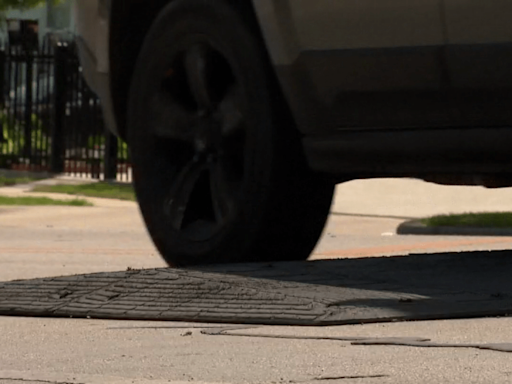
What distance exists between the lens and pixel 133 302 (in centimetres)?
675

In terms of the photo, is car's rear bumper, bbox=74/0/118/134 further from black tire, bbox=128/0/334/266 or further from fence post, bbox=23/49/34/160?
fence post, bbox=23/49/34/160

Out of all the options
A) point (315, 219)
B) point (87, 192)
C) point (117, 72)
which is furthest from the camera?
point (87, 192)

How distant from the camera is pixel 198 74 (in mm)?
7957

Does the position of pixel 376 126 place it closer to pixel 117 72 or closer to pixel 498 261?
pixel 498 261

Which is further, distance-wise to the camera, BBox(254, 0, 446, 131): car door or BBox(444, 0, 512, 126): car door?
BBox(254, 0, 446, 131): car door

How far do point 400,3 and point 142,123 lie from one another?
1.65 metres

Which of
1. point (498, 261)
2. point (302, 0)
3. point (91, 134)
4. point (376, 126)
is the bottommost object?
point (91, 134)

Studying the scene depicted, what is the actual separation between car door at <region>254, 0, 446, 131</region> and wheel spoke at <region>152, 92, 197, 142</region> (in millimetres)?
677

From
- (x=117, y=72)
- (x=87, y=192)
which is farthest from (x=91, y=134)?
(x=117, y=72)

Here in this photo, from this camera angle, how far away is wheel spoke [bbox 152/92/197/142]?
8039mm

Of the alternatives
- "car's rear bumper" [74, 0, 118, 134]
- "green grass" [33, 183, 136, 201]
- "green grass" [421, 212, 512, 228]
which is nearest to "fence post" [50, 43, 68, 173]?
"green grass" [33, 183, 136, 201]

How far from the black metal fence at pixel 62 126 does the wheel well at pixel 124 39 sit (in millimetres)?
14203

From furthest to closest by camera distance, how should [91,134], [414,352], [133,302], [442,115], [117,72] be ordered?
[91,134] < [117,72] < [442,115] < [133,302] < [414,352]

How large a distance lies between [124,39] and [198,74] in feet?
2.25
